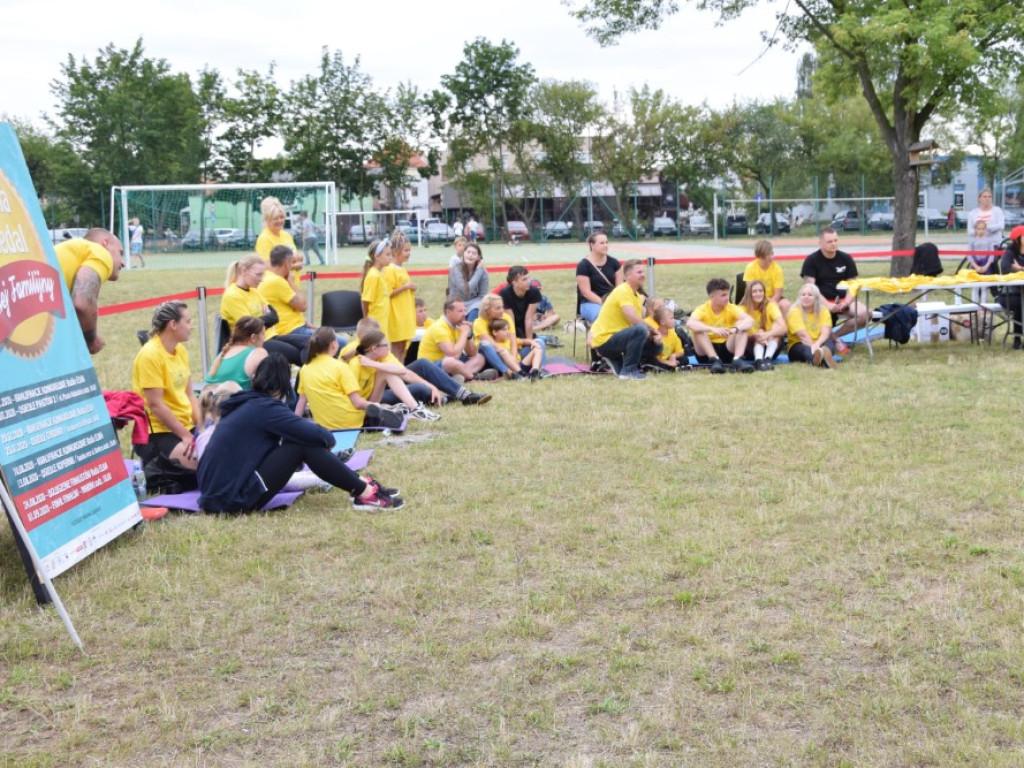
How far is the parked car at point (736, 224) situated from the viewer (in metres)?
44.8

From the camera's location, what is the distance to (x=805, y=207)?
137 ft

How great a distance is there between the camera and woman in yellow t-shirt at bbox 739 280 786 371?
10.8m

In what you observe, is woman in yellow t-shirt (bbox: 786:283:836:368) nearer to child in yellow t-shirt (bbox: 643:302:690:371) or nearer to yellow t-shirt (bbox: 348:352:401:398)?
child in yellow t-shirt (bbox: 643:302:690:371)

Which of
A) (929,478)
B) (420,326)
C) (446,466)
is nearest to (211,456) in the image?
(446,466)

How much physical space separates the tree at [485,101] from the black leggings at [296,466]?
164 feet

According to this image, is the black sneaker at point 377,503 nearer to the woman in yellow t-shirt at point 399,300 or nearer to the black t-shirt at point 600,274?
the woman in yellow t-shirt at point 399,300

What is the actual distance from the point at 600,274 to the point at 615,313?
5.16 ft

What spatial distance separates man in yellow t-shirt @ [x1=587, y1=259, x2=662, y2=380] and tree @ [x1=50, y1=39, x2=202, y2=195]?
43359mm

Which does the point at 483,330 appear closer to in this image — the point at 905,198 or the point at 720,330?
the point at 720,330

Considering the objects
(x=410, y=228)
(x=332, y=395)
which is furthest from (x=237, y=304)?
(x=410, y=228)

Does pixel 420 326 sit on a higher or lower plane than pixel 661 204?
lower

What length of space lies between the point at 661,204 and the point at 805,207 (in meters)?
10.3

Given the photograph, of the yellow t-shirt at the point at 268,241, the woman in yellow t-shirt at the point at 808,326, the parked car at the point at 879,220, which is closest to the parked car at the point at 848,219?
the parked car at the point at 879,220

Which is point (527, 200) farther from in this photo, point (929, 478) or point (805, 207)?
point (929, 478)
